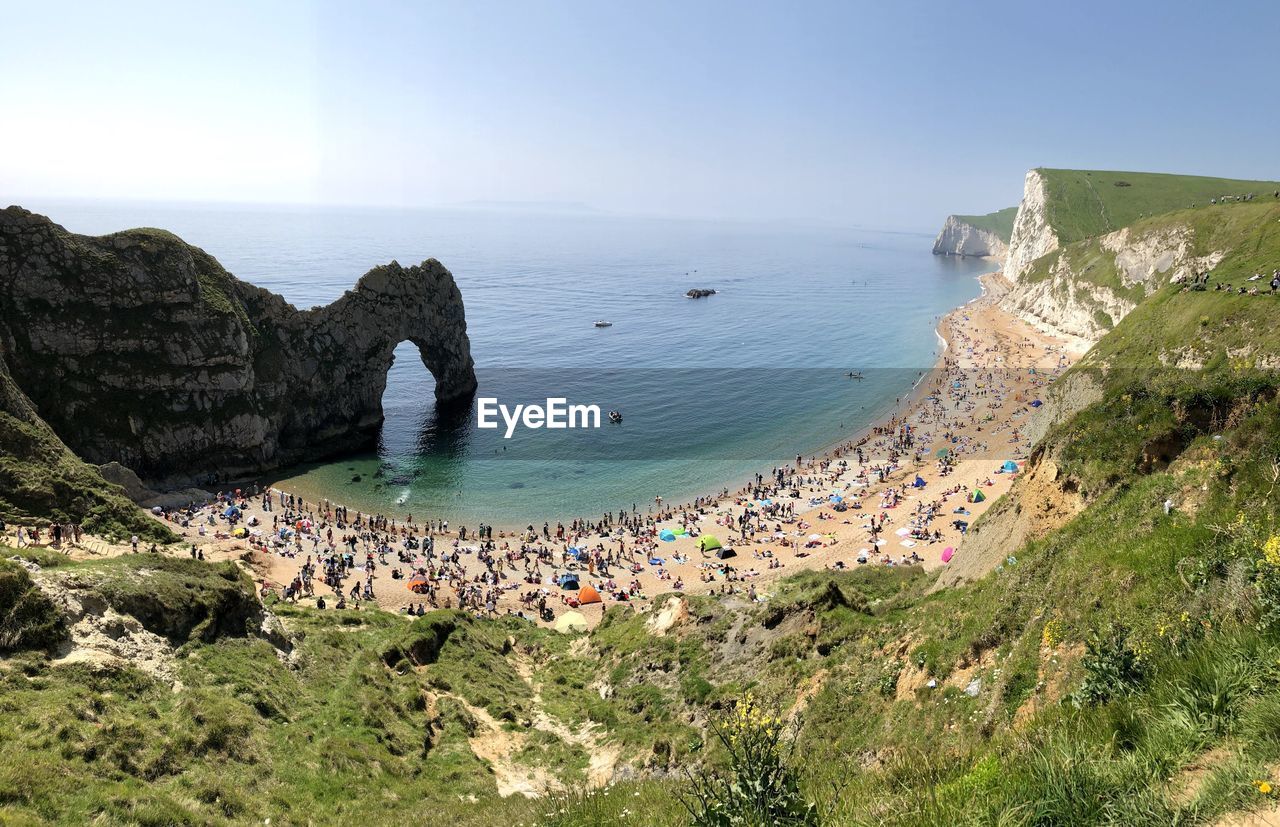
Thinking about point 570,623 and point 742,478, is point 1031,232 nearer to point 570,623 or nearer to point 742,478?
point 742,478

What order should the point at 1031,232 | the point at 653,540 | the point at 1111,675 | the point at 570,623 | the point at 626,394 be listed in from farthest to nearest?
the point at 1031,232
the point at 626,394
the point at 653,540
the point at 570,623
the point at 1111,675

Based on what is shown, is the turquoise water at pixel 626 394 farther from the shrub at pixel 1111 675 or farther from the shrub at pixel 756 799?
the shrub at pixel 1111 675

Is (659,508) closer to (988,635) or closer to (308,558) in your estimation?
(308,558)

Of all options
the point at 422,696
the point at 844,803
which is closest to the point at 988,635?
the point at 844,803

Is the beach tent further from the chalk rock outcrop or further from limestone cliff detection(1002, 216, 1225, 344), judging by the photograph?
the chalk rock outcrop

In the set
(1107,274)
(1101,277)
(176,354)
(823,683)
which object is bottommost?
(823,683)

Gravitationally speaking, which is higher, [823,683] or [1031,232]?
[1031,232]

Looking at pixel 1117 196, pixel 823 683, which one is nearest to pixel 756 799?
pixel 823 683
